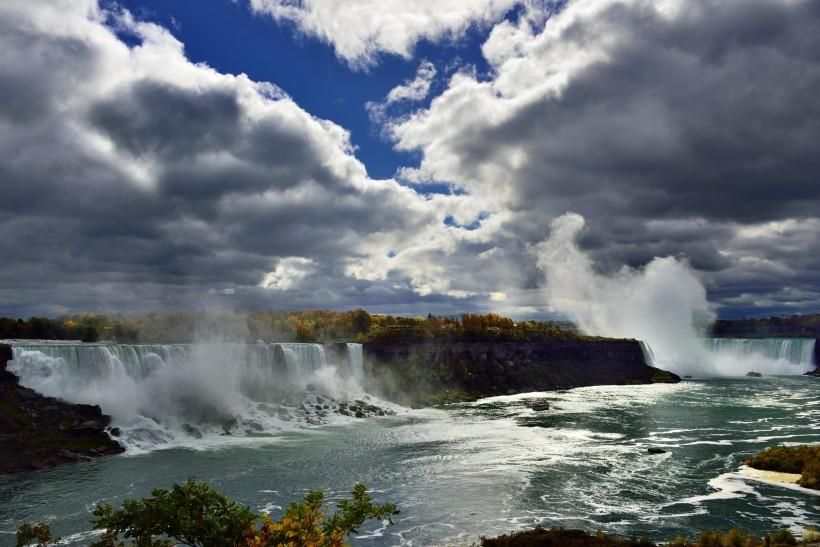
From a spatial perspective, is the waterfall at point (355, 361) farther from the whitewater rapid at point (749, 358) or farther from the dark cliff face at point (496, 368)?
the whitewater rapid at point (749, 358)

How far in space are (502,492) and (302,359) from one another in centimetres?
5307

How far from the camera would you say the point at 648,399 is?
9700cm

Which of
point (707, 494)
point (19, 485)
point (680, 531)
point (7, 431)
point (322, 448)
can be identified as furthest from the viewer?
point (322, 448)

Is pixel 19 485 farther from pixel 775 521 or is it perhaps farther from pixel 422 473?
pixel 775 521

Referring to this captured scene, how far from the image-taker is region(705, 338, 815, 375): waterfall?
161 metres

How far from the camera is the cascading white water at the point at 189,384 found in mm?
55938

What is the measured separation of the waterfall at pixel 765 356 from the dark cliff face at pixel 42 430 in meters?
170

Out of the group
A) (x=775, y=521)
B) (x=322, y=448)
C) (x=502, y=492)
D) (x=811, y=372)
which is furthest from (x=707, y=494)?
(x=811, y=372)

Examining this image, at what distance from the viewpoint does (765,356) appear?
548 ft

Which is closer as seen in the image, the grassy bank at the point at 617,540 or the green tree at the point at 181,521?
the green tree at the point at 181,521

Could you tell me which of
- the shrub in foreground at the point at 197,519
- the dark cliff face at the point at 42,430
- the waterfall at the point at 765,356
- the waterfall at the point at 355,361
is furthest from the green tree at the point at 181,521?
the waterfall at the point at 765,356

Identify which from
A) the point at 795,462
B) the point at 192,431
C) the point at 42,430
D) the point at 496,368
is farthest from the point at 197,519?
the point at 496,368

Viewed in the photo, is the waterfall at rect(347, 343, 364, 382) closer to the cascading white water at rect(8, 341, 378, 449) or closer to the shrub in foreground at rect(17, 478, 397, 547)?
the cascading white water at rect(8, 341, 378, 449)

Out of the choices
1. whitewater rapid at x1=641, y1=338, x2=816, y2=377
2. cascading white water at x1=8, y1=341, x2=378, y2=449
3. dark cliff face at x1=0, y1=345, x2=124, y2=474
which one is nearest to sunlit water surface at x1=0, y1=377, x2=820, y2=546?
dark cliff face at x1=0, y1=345, x2=124, y2=474
